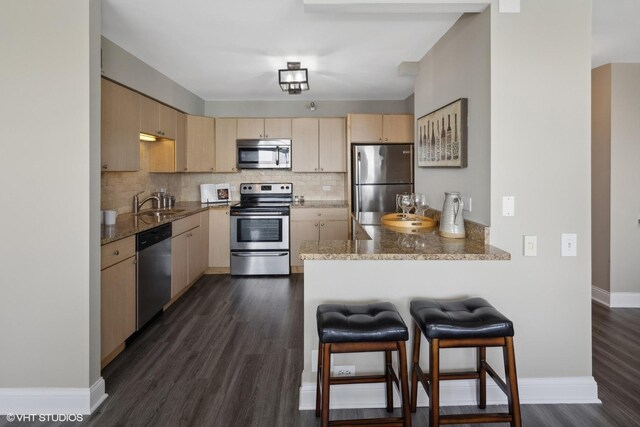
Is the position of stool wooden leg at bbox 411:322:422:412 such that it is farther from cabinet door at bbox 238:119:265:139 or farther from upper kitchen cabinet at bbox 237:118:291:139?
cabinet door at bbox 238:119:265:139

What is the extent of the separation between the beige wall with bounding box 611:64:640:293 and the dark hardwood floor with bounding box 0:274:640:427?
419 mm

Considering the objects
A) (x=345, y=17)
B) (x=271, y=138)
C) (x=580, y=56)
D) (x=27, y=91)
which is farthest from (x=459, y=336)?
(x=271, y=138)

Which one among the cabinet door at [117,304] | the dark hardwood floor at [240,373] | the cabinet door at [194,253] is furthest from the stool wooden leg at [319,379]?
the cabinet door at [194,253]

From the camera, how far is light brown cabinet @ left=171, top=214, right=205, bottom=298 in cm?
384

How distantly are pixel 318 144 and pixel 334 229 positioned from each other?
49.1 inches

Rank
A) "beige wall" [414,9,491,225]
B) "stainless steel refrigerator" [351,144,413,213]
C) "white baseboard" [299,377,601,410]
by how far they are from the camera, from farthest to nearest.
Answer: "stainless steel refrigerator" [351,144,413,213], "beige wall" [414,9,491,225], "white baseboard" [299,377,601,410]

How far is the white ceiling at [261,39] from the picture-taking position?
268cm

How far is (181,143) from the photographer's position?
16.2 feet

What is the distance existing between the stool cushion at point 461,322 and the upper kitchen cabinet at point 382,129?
359 cm

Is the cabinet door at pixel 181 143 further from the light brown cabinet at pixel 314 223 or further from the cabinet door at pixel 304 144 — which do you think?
the light brown cabinet at pixel 314 223

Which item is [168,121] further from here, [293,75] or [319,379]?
[319,379]

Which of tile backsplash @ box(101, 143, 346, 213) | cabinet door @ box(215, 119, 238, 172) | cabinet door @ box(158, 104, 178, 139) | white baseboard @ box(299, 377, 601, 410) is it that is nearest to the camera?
white baseboard @ box(299, 377, 601, 410)

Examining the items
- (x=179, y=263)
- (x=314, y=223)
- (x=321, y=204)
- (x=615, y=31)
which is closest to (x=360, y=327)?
(x=179, y=263)

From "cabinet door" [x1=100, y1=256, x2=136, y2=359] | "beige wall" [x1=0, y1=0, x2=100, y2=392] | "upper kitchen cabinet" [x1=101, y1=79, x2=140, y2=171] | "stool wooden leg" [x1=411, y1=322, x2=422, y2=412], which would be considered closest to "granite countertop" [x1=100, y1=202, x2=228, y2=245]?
"cabinet door" [x1=100, y1=256, x2=136, y2=359]
